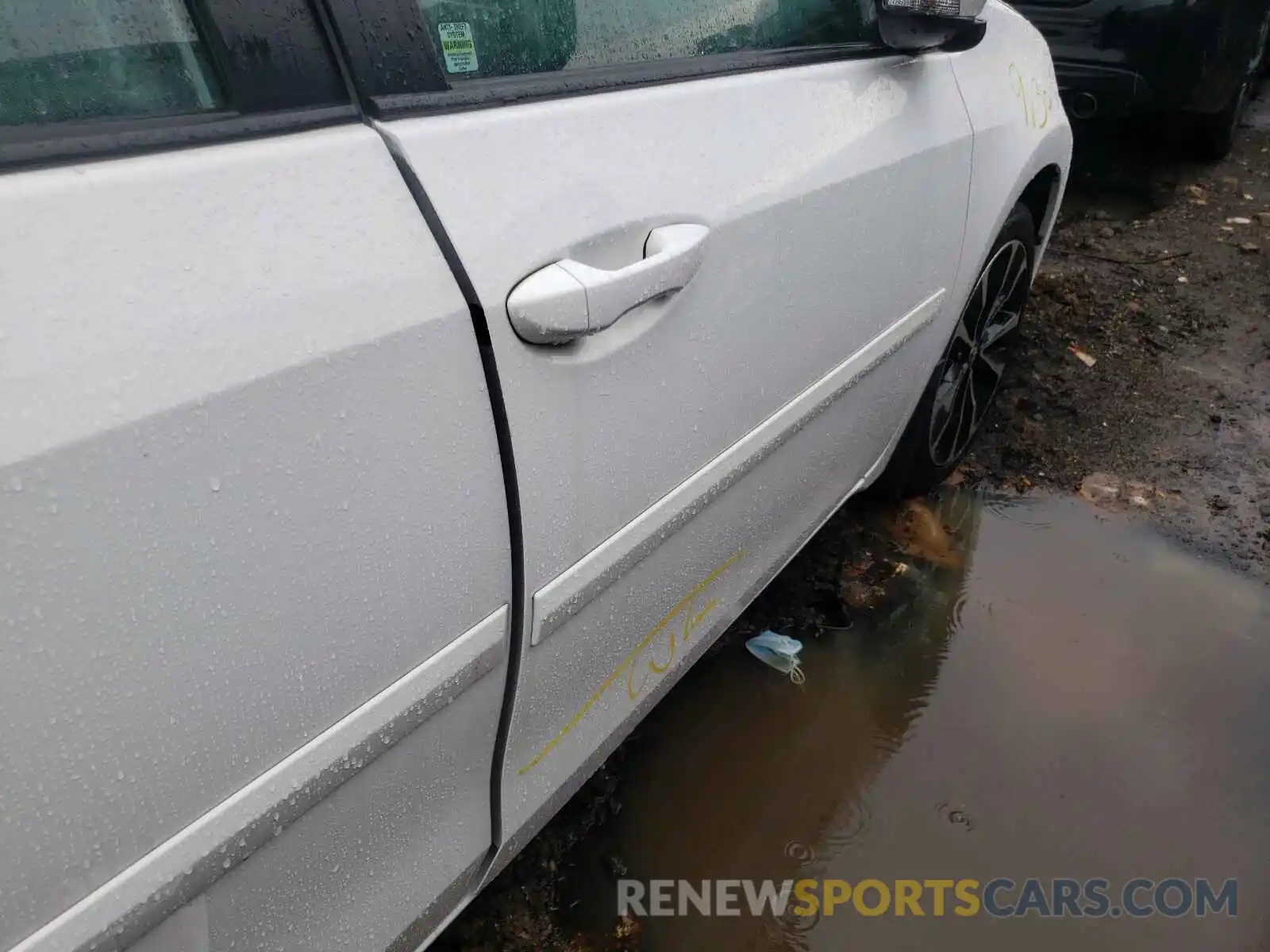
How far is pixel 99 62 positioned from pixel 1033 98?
2101mm

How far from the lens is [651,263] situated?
1.09 metres

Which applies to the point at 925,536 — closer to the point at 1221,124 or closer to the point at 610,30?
the point at 610,30

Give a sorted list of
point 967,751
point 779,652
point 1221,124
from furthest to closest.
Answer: point 1221,124 < point 779,652 < point 967,751

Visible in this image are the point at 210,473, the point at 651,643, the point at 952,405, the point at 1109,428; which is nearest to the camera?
the point at 210,473

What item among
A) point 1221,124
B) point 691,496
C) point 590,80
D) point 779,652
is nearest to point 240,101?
point 590,80

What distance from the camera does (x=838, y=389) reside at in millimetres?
1705

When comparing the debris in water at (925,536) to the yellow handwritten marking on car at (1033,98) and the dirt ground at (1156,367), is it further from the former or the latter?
the yellow handwritten marking on car at (1033,98)

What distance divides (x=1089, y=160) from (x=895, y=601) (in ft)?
12.2

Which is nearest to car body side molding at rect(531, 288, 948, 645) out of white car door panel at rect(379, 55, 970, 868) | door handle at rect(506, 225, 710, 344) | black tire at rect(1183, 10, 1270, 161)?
white car door panel at rect(379, 55, 970, 868)

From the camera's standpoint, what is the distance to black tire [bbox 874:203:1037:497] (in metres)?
2.33

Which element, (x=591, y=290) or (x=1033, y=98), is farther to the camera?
(x=1033, y=98)

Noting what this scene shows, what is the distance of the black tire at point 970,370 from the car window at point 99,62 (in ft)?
5.97

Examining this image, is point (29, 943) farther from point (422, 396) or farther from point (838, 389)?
point (838, 389)

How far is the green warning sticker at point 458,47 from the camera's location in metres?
1.01
